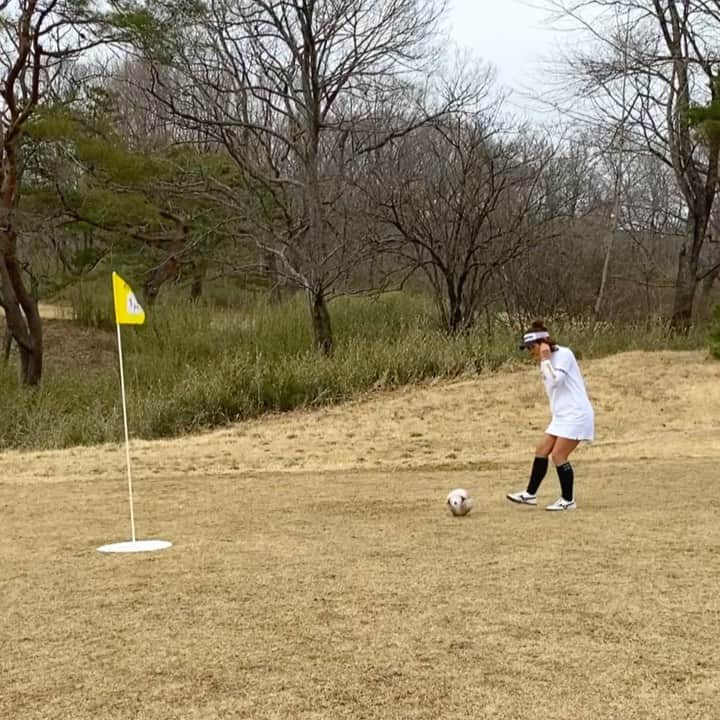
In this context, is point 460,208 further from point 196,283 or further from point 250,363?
point 196,283

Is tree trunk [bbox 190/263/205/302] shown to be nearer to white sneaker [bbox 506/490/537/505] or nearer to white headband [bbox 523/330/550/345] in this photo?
white sneaker [bbox 506/490/537/505]

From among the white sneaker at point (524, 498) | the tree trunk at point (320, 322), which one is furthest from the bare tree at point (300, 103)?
the white sneaker at point (524, 498)

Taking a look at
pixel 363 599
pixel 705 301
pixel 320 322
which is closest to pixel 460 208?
pixel 320 322

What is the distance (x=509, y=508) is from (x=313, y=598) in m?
4.10

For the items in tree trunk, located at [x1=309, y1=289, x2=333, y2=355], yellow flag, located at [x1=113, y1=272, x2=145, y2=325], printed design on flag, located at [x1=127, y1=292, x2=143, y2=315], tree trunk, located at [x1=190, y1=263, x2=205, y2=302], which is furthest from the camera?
tree trunk, located at [x1=190, y1=263, x2=205, y2=302]

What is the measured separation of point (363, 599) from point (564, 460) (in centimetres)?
380

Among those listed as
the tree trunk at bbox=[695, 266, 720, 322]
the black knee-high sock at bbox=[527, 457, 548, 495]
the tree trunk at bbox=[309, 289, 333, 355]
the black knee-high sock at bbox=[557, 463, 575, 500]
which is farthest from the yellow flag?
the tree trunk at bbox=[695, 266, 720, 322]

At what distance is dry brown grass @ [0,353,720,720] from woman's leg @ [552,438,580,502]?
36 cm

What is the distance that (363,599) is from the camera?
6.45 m

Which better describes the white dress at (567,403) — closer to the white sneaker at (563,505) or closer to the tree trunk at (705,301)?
the white sneaker at (563,505)

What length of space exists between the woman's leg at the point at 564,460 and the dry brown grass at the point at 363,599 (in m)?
0.36

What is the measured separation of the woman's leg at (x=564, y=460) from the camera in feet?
31.5

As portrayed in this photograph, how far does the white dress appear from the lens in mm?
9523

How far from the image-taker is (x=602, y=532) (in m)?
8.61
